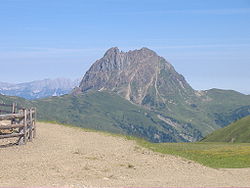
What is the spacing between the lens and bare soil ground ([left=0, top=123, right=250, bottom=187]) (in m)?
24.3

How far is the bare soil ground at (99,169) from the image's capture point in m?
24.3

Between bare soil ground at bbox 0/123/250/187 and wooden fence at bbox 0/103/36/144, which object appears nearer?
bare soil ground at bbox 0/123/250/187

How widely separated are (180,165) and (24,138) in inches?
593

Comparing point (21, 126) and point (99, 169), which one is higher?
point (21, 126)

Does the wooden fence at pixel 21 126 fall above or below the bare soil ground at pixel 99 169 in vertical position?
above

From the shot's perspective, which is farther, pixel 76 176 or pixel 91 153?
pixel 91 153

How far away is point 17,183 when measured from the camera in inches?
904

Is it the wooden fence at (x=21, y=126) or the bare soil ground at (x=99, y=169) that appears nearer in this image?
the bare soil ground at (x=99, y=169)

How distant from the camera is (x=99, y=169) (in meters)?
28.4

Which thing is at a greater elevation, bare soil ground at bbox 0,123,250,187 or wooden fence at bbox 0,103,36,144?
wooden fence at bbox 0,103,36,144

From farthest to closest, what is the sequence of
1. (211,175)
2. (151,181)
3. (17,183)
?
(211,175) < (151,181) < (17,183)

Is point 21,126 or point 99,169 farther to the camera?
point 21,126

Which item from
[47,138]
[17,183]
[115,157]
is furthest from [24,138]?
[17,183]

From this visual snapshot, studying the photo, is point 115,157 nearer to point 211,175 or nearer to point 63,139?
point 211,175
